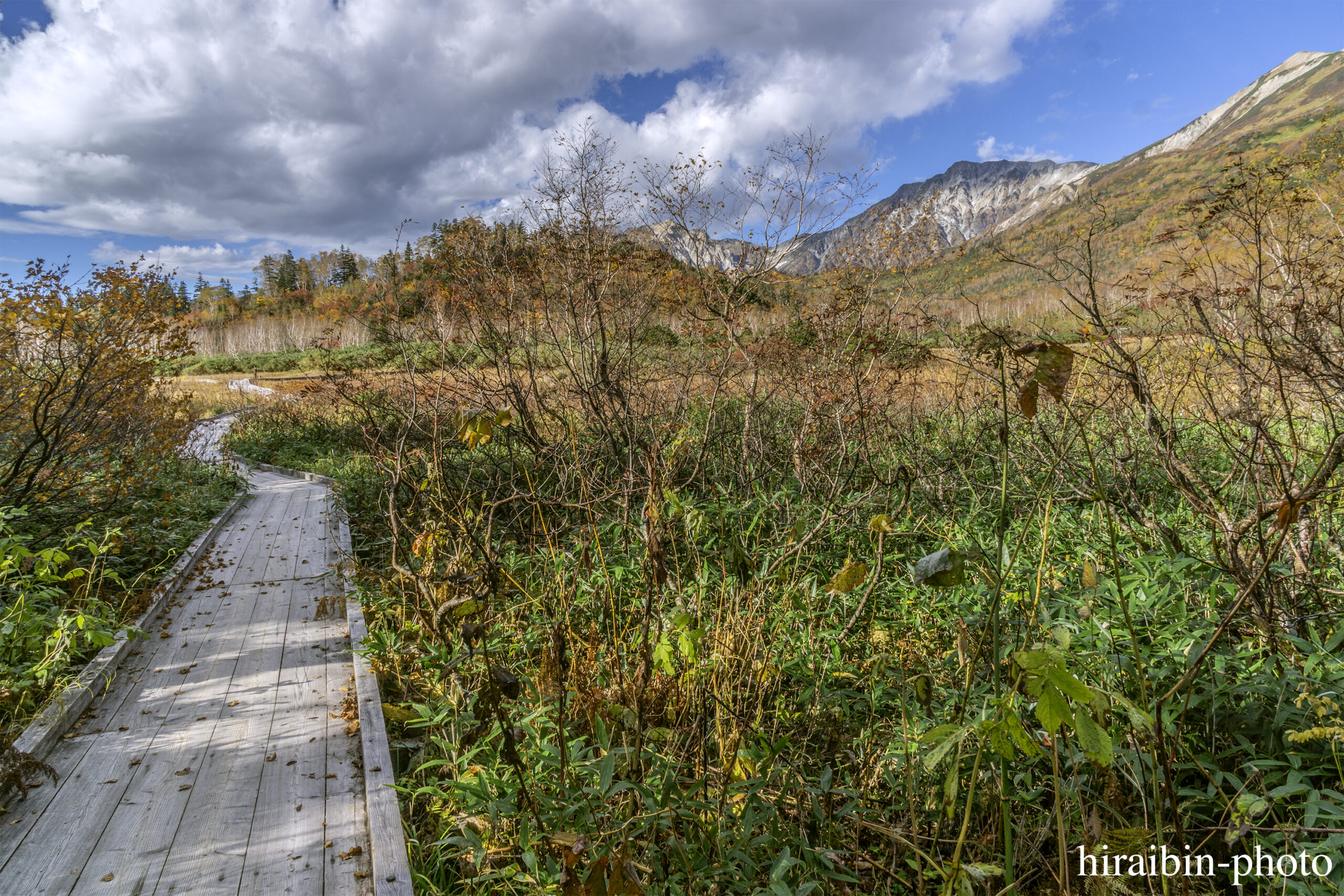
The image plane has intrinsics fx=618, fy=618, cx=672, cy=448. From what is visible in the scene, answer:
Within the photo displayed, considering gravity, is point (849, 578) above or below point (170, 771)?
above

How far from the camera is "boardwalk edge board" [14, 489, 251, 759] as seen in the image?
9.02 ft

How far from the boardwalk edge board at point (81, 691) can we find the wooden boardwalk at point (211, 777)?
0.06 m

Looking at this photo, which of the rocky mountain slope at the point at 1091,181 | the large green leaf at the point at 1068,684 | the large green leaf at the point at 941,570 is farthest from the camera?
Answer: the rocky mountain slope at the point at 1091,181

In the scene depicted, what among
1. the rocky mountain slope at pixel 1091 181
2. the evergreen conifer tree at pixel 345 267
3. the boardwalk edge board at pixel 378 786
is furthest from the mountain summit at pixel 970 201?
the evergreen conifer tree at pixel 345 267

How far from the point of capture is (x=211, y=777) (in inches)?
105

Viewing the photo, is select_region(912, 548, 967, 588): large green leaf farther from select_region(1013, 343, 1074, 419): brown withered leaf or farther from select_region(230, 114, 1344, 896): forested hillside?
select_region(1013, 343, 1074, 419): brown withered leaf

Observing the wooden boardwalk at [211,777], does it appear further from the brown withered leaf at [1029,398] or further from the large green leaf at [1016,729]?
the brown withered leaf at [1029,398]

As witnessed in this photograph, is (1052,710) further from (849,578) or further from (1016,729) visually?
(849,578)

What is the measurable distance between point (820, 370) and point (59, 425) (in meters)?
6.29

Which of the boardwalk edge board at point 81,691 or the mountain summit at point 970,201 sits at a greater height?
the mountain summit at point 970,201

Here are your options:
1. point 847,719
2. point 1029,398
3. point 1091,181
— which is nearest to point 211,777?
point 847,719

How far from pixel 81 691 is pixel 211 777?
1113mm

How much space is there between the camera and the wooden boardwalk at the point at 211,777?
2.16m

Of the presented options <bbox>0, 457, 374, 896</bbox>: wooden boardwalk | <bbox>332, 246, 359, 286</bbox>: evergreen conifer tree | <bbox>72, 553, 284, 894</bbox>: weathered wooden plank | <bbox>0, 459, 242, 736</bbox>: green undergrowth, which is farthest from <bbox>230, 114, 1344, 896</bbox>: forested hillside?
<bbox>332, 246, 359, 286</bbox>: evergreen conifer tree
